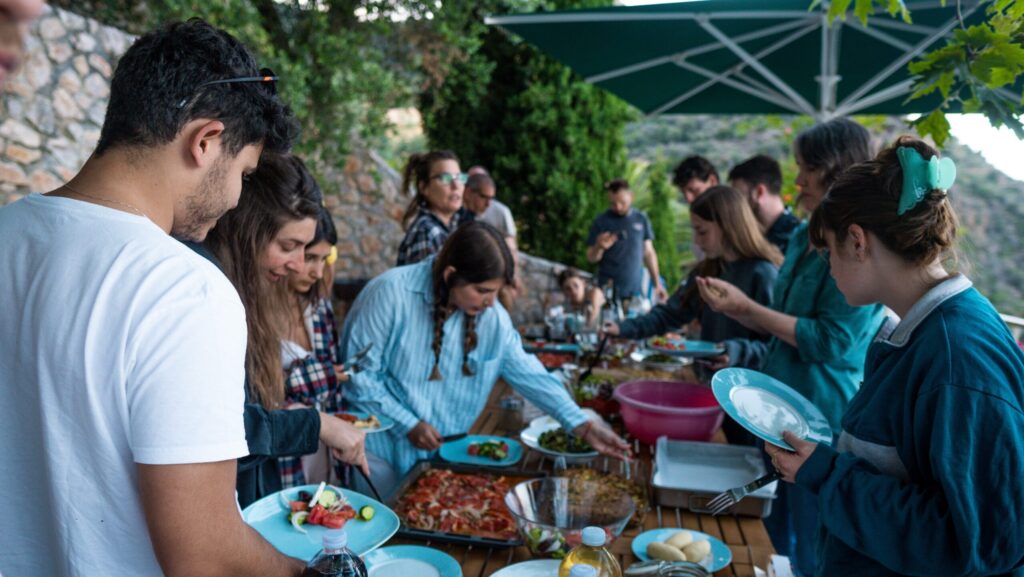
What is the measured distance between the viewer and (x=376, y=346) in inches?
106

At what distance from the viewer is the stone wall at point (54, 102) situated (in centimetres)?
428

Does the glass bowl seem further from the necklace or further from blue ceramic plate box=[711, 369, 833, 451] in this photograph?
the necklace

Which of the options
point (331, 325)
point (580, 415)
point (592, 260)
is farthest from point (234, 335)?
point (592, 260)

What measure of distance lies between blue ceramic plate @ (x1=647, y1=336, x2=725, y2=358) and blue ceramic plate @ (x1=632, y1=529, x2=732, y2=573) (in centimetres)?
158

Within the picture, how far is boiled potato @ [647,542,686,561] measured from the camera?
5.67 ft

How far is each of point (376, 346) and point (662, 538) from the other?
51.6 inches

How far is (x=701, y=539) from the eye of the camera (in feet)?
5.99

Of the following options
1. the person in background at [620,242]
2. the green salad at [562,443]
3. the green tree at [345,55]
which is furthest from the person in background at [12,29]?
the person in background at [620,242]

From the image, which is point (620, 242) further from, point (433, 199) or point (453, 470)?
point (453, 470)

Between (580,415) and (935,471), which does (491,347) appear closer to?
(580,415)

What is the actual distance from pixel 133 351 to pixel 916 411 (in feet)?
4.24

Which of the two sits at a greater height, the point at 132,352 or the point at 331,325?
the point at 132,352

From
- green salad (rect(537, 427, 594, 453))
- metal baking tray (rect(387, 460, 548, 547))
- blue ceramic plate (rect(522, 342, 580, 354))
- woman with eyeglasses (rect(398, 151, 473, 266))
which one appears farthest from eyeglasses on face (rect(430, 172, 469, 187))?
metal baking tray (rect(387, 460, 548, 547))

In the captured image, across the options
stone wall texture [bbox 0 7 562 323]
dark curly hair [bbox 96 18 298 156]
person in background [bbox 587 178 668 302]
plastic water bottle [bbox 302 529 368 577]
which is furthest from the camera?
person in background [bbox 587 178 668 302]
